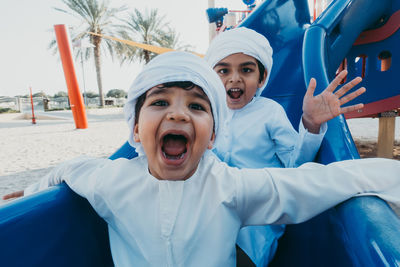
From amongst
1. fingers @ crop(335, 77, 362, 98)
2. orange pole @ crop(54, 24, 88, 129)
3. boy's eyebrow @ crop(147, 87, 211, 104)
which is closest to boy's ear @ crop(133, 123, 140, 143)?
boy's eyebrow @ crop(147, 87, 211, 104)

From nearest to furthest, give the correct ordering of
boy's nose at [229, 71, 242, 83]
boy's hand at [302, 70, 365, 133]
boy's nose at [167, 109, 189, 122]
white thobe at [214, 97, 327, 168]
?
1. boy's nose at [167, 109, 189, 122]
2. boy's hand at [302, 70, 365, 133]
3. white thobe at [214, 97, 327, 168]
4. boy's nose at [229, 71, 242, 83]

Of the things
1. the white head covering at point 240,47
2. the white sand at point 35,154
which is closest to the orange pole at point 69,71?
the white sand at point 35,154

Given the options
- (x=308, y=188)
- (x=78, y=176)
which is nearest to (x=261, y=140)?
(x=308, y=188)

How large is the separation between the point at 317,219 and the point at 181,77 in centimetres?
59

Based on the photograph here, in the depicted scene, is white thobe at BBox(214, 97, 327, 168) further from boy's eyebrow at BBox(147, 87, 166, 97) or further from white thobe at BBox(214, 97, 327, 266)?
boy's eyebrow at BBox(147, 87, 166, 97)

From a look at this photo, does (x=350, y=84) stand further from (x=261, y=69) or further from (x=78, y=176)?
(x=78, y=176)

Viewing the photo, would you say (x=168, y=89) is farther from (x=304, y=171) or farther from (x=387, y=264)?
(x=387, y=264)

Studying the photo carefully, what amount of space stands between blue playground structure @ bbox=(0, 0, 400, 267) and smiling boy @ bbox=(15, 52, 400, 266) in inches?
2.8

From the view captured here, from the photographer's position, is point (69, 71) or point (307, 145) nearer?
point (307, 145)

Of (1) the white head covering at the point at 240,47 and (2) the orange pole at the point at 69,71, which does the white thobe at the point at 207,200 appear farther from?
(2) the orange pole at the point at 69,71

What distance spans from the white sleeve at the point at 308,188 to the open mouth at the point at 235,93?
57 cm

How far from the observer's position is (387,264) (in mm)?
435

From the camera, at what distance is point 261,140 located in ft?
3.52

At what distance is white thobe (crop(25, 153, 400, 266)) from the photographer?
1.99 ft
